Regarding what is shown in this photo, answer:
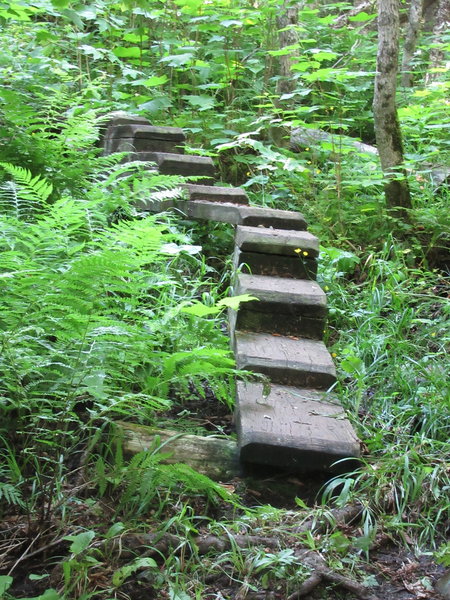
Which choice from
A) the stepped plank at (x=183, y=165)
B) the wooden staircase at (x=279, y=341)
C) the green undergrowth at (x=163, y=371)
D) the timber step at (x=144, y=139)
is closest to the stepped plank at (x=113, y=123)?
the timber step at (x=144, y=139)

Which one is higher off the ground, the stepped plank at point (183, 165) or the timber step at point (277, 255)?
the stepped plank at point (183, 165)

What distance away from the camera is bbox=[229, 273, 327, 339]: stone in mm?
3234

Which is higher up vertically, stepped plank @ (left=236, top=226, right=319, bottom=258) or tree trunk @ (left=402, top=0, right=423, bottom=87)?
tree trunk @ (left=402, top=0, right=423, bottom=87)

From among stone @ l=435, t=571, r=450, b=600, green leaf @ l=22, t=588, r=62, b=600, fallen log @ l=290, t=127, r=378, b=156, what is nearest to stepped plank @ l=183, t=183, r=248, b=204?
fallen log @ l=290, t=127, r=378, b=156

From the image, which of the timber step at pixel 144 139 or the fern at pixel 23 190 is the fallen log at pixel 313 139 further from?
the fern at pixel 23 190

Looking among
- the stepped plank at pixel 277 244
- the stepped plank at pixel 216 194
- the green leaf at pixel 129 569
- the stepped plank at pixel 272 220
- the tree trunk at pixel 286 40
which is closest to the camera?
the green leaf at pixel 129 569

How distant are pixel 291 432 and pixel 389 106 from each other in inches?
130

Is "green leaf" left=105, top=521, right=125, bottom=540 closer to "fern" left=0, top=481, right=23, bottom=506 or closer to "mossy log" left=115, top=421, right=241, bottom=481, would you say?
"fern" left=0, top=481, right=23, bottom=506

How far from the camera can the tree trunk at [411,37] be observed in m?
8.53

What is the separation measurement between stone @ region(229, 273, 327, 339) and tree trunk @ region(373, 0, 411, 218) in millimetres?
1871

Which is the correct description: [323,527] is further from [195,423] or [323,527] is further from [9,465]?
[9,465]

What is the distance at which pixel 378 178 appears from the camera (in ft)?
→ 16.7

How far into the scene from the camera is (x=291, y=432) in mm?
2500

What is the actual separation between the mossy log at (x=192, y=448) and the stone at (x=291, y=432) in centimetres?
8
